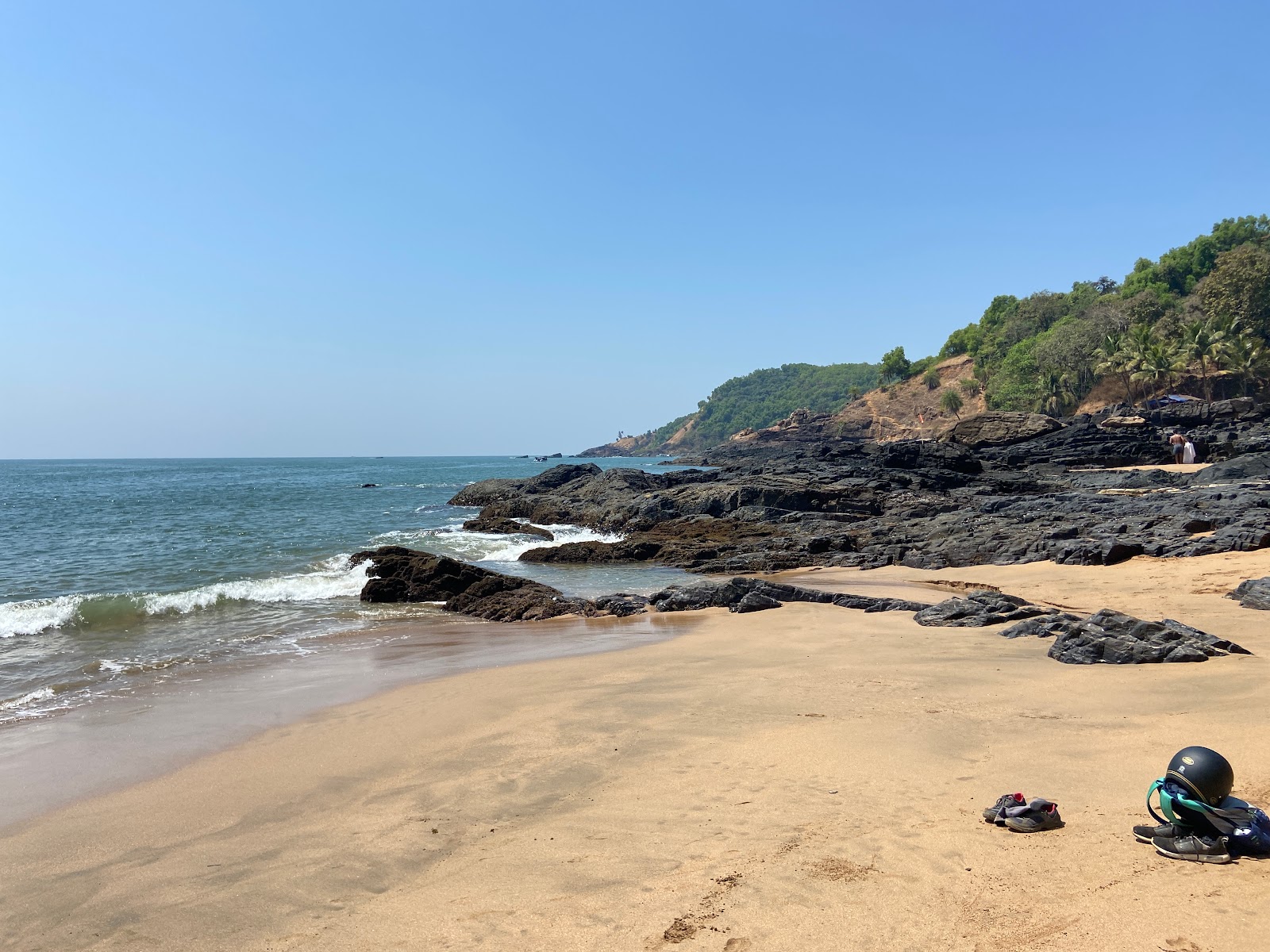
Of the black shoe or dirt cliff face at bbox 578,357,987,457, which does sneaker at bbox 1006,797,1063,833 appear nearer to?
the black shoe

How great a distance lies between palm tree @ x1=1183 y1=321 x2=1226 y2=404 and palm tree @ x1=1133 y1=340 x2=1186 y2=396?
3.02ft

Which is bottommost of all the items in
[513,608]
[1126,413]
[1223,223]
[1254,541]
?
[513,608]

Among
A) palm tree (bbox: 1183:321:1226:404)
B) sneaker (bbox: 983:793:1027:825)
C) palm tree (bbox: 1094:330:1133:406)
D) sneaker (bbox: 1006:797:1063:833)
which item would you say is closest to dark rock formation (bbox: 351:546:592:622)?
sneaker (bbox: 983:793:1027:825)

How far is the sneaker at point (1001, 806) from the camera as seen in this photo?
5414 millimetres

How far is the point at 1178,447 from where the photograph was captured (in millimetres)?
48438

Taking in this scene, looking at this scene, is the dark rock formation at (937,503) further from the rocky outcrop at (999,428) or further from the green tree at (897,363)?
the green tree at (897,363)

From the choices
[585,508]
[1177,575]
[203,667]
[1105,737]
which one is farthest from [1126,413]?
[203,667]

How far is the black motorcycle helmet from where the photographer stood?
15.2ft

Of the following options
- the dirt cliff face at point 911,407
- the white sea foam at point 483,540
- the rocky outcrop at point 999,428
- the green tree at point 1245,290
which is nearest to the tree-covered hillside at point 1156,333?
the green tree at point 1245,290

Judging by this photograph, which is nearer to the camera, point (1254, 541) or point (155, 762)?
point (155, 762)

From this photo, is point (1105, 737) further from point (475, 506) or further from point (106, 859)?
point (475, 506)

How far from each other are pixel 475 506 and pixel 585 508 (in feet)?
43.5

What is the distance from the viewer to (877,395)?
127438mm

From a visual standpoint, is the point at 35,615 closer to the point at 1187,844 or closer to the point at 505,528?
the point at 505,528
